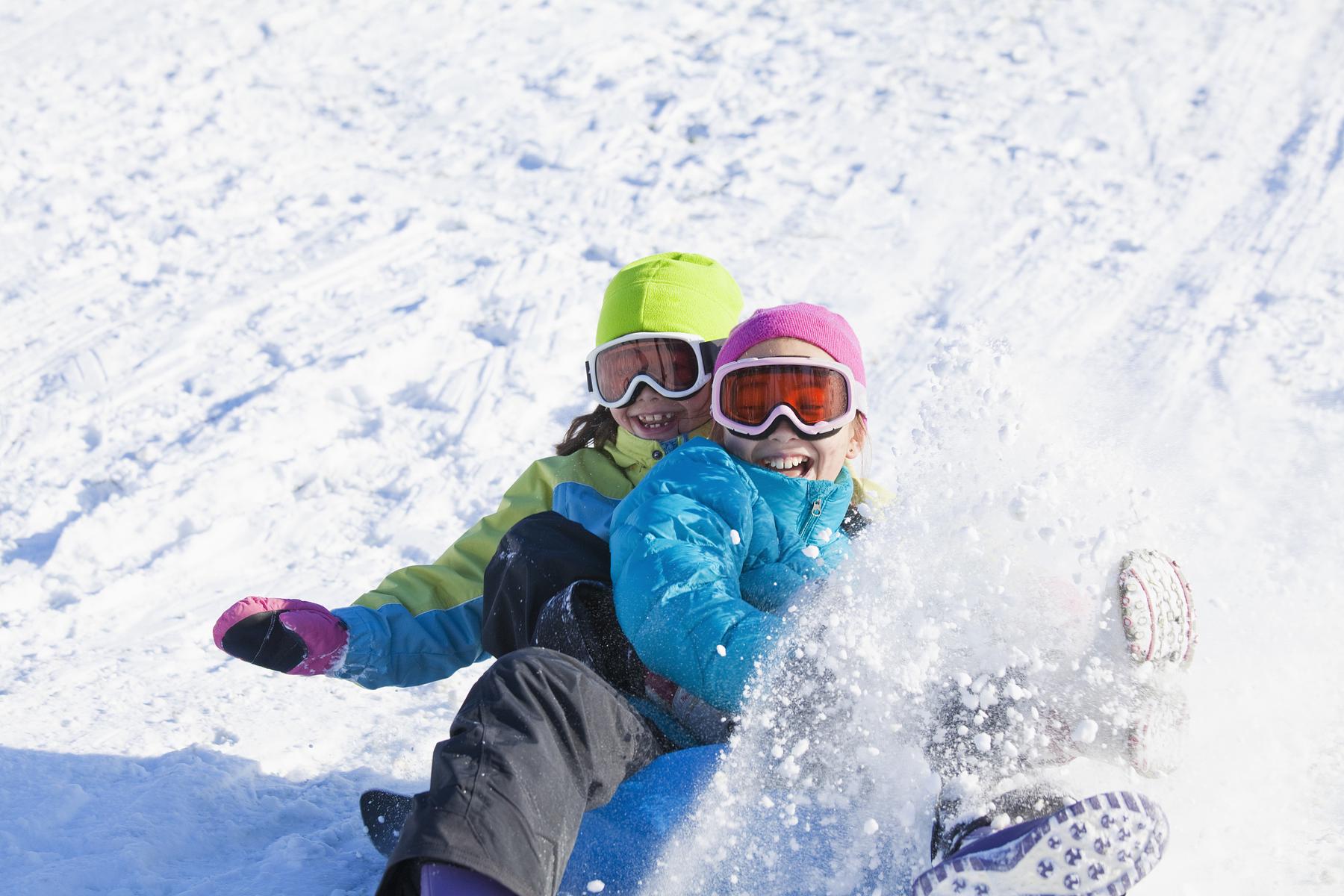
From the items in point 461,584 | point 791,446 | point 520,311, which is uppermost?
point 791,446

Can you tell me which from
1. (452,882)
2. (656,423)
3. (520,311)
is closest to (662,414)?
(656,423)

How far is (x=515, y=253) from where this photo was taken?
5336mm

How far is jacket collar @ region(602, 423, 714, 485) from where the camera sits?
2.84 metres

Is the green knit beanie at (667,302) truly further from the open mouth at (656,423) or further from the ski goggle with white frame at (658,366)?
the open mouth at (656,423)

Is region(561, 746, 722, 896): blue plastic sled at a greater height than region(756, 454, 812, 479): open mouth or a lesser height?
lesser

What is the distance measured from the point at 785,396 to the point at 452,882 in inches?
46.1

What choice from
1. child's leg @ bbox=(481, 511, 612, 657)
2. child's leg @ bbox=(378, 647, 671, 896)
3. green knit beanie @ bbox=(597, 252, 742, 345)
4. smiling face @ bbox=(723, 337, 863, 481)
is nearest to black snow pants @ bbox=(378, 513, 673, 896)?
child's leg @ bbox=(378, 647, 671, 896)

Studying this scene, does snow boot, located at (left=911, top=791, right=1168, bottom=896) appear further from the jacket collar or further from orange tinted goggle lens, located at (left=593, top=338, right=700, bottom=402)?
orange tinted goggle lens, located at (left=593, top=338, right=700, bottom=402)

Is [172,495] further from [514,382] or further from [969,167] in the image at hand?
[969,167]

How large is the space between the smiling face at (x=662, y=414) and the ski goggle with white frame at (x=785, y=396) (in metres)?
0.45

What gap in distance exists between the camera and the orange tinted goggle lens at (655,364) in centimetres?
291

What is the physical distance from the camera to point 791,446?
2371mm

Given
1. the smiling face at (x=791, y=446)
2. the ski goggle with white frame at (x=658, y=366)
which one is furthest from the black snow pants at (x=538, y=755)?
the ski goggle with white frame at (x=658, y=366)

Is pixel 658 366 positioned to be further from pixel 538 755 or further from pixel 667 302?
pixel 538 755
